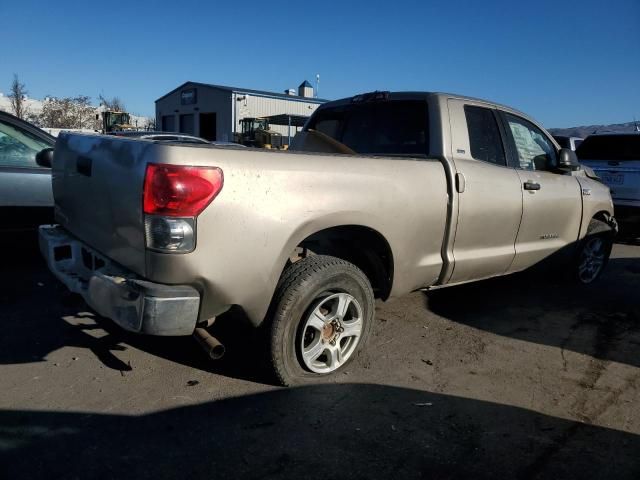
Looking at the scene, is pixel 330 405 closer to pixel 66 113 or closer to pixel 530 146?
pixel 530 146

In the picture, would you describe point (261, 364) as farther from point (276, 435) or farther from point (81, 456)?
point (81, 456)

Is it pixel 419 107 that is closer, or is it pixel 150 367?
pixel 150 367

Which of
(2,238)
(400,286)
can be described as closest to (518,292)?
(400,286)

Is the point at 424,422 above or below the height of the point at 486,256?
below

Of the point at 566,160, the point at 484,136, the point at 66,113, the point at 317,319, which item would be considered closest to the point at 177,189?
the point at 317,319

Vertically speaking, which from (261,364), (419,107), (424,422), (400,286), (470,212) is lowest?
(424,422)

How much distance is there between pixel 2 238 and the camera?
485 centimetres

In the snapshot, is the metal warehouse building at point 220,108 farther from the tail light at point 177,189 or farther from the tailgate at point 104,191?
the tail light at point 177,189

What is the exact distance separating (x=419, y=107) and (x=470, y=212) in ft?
3.05

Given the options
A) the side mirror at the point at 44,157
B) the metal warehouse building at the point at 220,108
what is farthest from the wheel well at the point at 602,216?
the metal warehouse building at the point at 220,108

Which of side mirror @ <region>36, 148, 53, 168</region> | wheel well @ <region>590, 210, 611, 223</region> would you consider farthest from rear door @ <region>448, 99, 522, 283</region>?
side mirror @ <region>36, 148, 53, 168</region>

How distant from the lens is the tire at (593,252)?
5.43 m

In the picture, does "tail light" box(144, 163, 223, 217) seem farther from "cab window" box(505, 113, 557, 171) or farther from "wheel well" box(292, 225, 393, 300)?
"cab window" box(505, 113, 557, 171)

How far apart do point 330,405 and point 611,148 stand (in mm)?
7979
